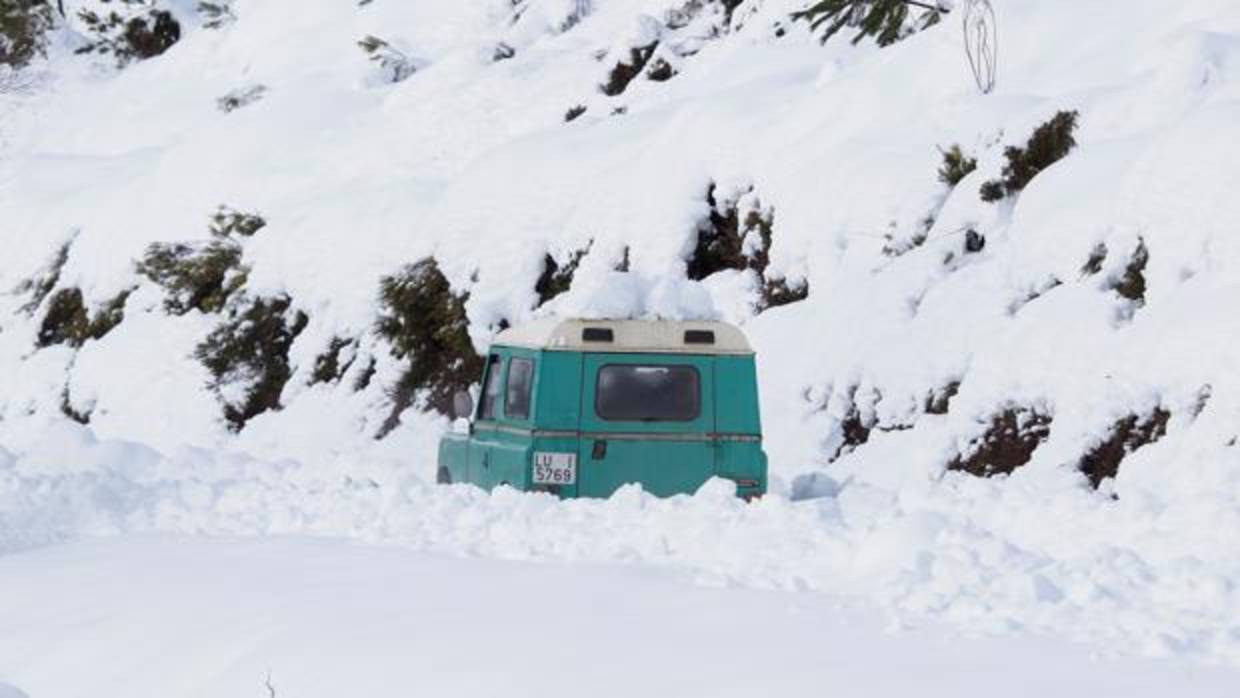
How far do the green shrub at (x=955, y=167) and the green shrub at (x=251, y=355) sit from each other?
10.9 m

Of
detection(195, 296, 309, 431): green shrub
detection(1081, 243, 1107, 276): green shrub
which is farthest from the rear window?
detection(195, 296, 309, 431): green shrub

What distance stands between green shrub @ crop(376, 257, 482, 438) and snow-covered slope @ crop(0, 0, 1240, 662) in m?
0.24

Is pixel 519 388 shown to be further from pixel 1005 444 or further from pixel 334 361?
pixel 334 361

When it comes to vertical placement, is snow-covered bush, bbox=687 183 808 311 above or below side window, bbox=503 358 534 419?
above

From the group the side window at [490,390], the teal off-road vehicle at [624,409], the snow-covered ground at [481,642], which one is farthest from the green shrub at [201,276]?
the snow-covered ground at [481,642]

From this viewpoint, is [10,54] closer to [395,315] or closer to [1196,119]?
[395,315]

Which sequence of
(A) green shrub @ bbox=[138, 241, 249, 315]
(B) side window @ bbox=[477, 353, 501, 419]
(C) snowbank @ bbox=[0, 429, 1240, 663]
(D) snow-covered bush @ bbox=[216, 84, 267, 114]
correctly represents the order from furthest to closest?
(D) snow-covered bush @ bbox=[216, 84, 267, 114], (A) green shrub @ bbox=[138, 241, 249, 315], (B) side window @ bbox=[477, 353, 501, 419], (C) snowbank @ bbox=[0, 429, 1240, 663]

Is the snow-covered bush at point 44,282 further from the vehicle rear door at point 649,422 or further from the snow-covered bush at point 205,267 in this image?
the vehicle rear door at point 649,422

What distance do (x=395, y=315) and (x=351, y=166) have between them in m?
7.65

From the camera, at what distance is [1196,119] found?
17.3m

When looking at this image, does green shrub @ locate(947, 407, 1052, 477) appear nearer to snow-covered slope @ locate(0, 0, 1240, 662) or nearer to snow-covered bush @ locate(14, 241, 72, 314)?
snow-covered slope @ locate(0, 0, 1240, 662)

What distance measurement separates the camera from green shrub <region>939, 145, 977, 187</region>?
19.9m

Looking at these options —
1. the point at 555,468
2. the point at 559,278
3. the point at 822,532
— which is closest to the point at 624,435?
the point at 555,468

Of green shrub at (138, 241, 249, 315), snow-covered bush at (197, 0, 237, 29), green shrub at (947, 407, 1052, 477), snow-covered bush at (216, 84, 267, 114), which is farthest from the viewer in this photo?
snow-covered bush at (197, 0, 237, 29)
